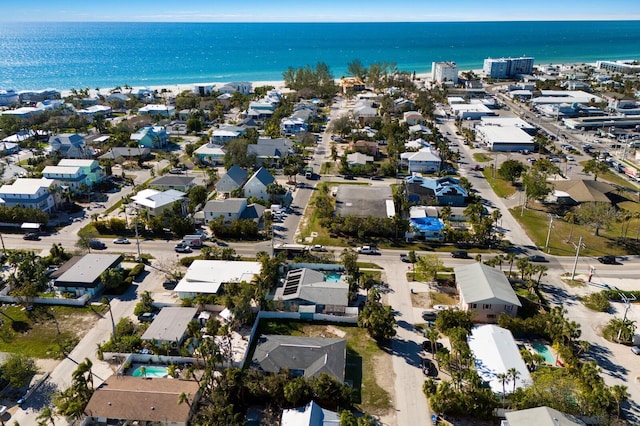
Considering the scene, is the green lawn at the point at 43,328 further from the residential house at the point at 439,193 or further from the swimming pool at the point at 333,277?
the residential house at the point at 439,193

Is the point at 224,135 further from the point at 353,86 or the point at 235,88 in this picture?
the point at 353,86

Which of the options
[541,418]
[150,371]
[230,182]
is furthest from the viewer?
[230,182]

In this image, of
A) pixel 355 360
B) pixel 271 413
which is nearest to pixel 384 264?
pixel 355 360

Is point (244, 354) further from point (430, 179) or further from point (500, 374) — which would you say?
point (430, 179)

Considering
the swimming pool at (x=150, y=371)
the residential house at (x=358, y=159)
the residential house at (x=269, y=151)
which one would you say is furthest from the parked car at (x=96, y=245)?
the residential house at (x=358, y=159)

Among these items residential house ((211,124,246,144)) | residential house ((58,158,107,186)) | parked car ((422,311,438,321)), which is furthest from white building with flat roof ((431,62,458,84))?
parked car ((422,311,438,321))

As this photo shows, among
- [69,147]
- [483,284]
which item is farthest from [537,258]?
[69,147]

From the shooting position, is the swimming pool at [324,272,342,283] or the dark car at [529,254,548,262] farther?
the dark car at [529,254,548,262]

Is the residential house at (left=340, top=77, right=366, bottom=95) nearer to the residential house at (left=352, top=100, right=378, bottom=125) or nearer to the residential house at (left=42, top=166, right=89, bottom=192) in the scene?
the residential house at (left=352, top=100, right=378, bottom=125)
